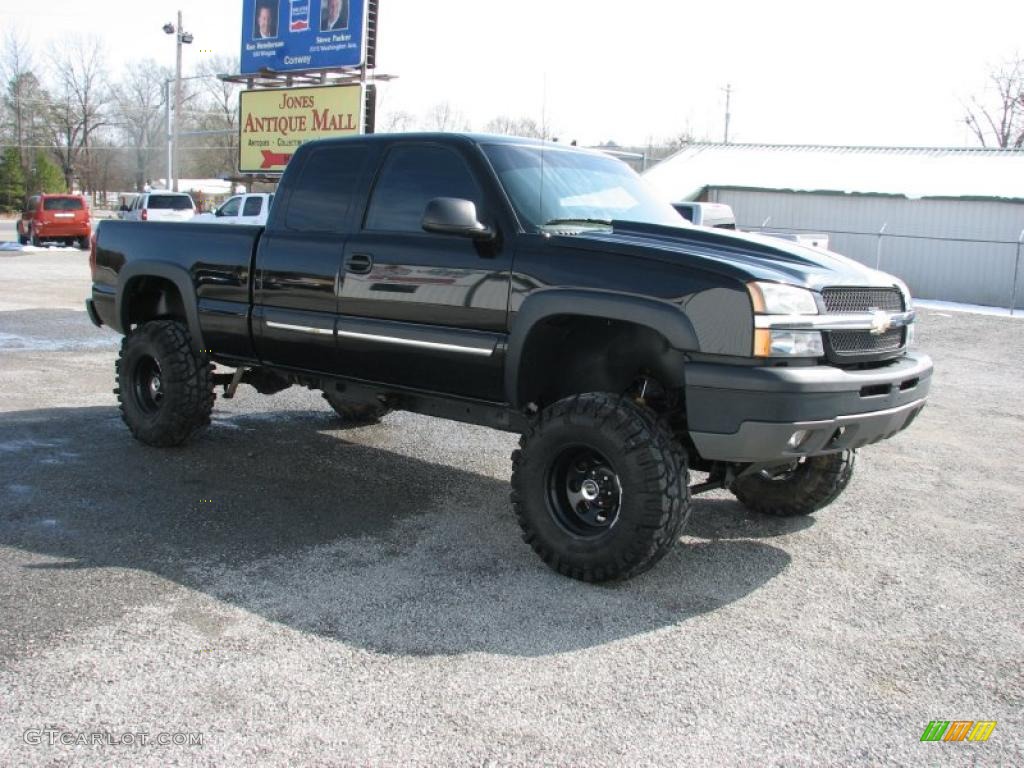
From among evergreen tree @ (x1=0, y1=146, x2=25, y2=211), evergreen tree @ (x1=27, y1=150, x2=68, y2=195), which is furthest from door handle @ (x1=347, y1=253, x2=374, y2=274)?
evergreen tree @ (x1=0, y1=146, x2=25, y2=211)

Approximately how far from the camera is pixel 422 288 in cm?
526

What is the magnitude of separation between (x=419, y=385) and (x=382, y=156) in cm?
131

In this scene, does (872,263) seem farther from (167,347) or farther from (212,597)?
(212,597)

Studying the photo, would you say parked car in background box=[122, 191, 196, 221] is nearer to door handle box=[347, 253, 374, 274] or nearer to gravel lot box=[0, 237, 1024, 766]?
gravel lot box=[0, 237, 1024, 766]

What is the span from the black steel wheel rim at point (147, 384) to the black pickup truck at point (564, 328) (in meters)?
0.32

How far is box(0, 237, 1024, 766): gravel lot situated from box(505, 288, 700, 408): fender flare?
Answer: 0.98 metres

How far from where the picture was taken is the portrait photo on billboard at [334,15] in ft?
103

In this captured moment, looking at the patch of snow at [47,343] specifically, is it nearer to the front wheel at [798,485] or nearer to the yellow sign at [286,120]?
the front wheel at [798,485]

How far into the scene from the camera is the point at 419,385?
544 centimetres

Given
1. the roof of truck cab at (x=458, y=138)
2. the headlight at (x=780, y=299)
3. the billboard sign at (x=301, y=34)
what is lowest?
the headlight at (x=780, y=299)

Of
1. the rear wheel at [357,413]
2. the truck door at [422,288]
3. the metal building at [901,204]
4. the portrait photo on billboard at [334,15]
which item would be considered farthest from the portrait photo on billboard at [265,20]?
the truck door at [422,288]

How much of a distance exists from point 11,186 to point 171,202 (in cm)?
3559

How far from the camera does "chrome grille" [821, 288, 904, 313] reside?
4.50 m

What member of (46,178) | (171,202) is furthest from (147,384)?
(46,178)
